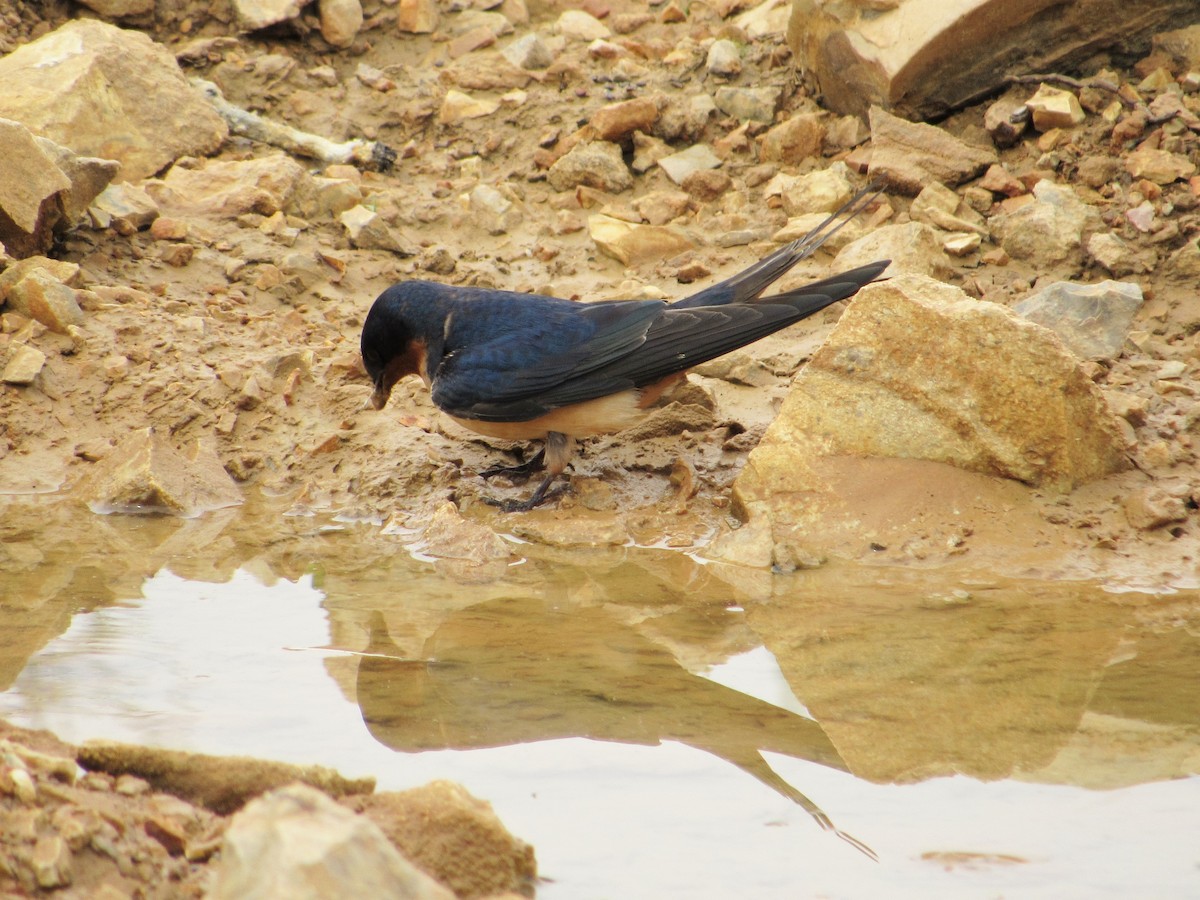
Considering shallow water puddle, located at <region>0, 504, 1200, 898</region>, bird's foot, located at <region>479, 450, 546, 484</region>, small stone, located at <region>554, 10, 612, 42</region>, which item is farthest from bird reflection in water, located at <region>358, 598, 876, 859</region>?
small stone, located at <region>554, 10, 612, 42</region>

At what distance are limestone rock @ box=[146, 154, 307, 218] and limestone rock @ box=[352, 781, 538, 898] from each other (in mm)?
5100

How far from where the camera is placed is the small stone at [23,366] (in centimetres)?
525

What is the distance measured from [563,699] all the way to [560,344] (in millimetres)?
2199

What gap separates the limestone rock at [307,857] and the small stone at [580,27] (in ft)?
23.1

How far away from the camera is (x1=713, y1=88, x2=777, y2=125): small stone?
6.89m

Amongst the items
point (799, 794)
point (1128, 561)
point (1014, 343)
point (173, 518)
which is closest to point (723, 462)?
point (1014, 343)

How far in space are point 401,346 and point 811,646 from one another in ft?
8.29

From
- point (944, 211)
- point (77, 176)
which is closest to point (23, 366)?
point (77, 176)

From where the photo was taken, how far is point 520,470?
529 centimetres

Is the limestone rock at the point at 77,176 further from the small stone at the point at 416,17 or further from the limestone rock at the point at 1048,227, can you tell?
the limestone rock at the point at 1048,227

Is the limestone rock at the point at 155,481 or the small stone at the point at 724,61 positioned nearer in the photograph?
the limestone rock at the point at 155,481

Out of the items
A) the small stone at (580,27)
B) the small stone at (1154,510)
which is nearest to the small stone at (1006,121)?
the small stone at (1154,510)

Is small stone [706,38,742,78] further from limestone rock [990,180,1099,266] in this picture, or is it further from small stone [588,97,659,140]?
limestone rock [990,180,1099,266]

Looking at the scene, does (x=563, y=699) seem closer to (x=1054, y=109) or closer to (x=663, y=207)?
(x=663, y=207)
